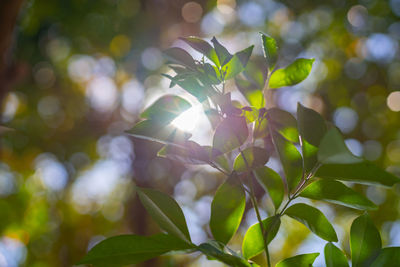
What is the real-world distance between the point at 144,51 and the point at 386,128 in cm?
194

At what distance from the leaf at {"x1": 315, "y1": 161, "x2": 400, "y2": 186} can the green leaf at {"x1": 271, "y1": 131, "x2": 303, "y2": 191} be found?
3 centimetres

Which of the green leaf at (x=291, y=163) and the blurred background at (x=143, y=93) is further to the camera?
the blurred background at (x=143, y=93)

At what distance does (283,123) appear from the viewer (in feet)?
1.11

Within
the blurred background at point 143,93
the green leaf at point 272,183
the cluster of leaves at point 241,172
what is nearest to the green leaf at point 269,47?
the cluster of leaves at point 241,172

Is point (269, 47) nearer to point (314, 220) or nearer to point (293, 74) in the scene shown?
point (293, 74)

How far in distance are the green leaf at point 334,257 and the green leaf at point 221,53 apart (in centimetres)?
20

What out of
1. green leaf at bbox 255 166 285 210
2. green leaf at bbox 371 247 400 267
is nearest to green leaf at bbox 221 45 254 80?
green leaf at bbox 255 166 285 210

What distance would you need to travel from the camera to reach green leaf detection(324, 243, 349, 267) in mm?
301

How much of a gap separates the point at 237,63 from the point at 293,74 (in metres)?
0.07

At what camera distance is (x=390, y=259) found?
290mm

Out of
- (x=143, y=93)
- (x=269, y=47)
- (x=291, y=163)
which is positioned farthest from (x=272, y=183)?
(x=143, y=93)

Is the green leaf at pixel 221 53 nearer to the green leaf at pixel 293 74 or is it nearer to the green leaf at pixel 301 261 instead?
the green leaf at pixel 293 74

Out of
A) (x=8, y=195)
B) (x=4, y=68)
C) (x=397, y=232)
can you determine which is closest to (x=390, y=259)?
(x=4, y=68)

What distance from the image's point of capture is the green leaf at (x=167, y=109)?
34 centimetres
